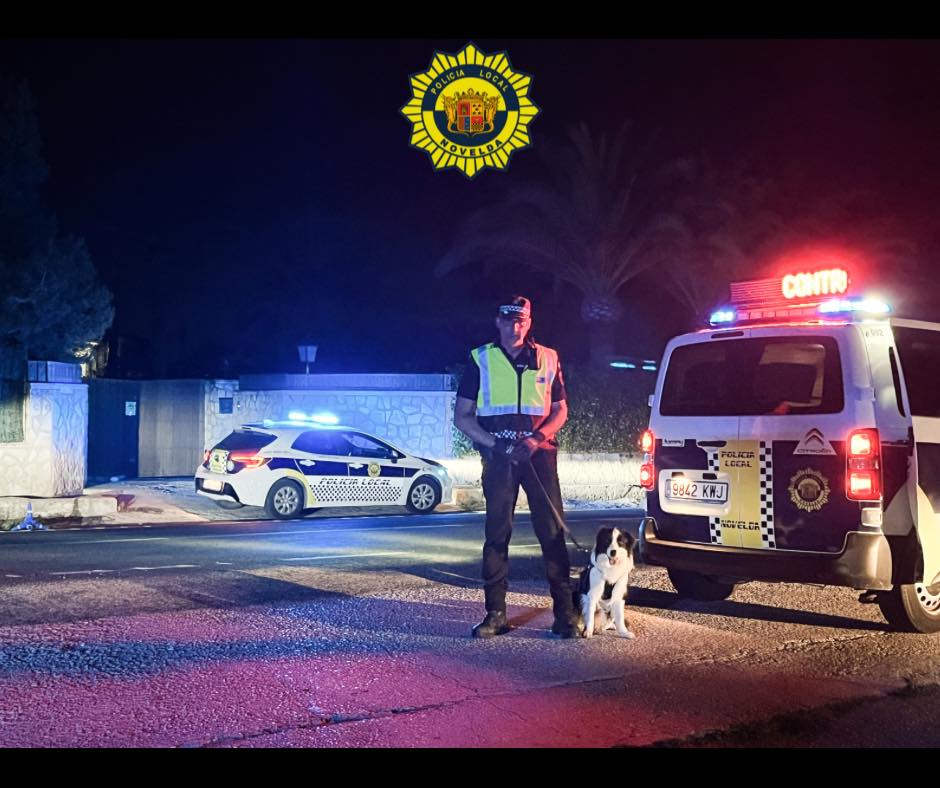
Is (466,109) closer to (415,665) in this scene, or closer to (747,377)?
(747,377)

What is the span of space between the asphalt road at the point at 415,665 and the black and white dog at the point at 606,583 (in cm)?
19

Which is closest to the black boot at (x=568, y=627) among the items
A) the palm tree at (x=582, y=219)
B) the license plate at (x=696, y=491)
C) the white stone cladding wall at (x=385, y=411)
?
the license plate at (x=696, y=491)

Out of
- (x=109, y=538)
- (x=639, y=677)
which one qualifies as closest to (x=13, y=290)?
(x=109, y=538)

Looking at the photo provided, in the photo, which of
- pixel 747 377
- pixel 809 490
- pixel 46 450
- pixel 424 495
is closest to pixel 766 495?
pixel 809 490

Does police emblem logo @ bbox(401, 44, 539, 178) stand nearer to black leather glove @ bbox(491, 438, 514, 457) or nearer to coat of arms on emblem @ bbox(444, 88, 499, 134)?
coat of arms on emblem @ bbox(444, 88, 499, 134)

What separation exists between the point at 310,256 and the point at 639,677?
2650cm

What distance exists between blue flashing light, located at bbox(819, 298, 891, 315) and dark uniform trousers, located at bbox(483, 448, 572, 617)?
6.59 ft

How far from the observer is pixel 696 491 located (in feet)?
23.5

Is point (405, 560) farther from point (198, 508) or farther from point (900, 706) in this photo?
point (198, 508)

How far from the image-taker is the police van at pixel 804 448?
643 cm

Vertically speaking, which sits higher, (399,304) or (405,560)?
(399,304)

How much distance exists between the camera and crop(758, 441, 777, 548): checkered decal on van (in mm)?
6738

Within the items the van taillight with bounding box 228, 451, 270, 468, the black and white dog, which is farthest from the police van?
the van taillight with bounding box 228, 451, 270, 468

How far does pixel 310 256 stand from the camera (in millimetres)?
31109
